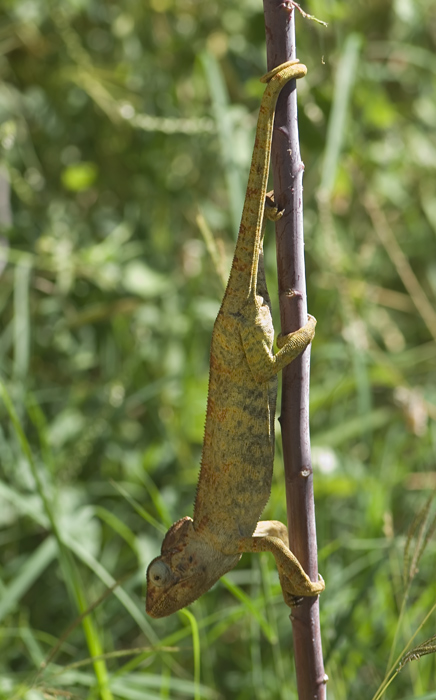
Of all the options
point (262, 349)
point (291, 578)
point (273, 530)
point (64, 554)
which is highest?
point (262, 349)

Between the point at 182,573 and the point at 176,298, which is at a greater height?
the point at 176,298

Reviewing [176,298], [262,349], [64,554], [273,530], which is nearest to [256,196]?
[262,349]

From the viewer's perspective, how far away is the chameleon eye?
1339mm

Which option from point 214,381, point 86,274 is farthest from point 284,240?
point 86,274

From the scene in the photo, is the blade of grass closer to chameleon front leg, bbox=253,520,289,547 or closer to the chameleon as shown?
the chameleon

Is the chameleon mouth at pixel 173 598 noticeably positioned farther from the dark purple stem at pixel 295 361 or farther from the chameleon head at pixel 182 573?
the dark purple stem at pixel 295 361

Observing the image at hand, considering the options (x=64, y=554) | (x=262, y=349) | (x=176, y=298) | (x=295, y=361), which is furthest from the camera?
(x=176, y=298)

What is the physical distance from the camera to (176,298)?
3.20m

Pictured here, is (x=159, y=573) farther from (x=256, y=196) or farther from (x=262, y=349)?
(x=256, y=196)

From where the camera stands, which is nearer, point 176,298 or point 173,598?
point 173,598

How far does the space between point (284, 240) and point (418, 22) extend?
2.63 meters

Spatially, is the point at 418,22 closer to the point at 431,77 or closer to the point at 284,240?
the point at 431,77

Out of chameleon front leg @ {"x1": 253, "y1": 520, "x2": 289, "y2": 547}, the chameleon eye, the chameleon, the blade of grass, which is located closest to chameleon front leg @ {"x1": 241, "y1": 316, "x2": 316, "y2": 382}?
the chameleon

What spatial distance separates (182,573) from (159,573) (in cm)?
4
